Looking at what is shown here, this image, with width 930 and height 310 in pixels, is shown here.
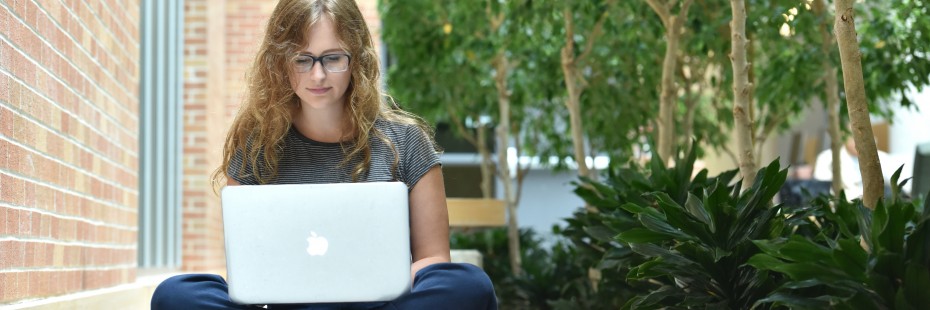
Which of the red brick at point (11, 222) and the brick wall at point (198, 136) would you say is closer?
the red brick at point (11, 222)

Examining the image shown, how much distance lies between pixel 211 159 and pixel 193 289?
570 centimetres

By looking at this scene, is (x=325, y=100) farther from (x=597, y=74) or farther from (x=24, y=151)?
(x=597, y=74)

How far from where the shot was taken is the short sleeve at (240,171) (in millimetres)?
2805

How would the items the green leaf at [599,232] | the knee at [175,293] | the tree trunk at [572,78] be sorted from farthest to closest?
the tree trunk at [572,78] → the green leaf at [599,232] → the knee at [175,293]

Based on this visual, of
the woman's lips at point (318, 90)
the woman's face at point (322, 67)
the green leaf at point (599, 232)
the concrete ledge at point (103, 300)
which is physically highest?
the woman's face at point (322, 67)

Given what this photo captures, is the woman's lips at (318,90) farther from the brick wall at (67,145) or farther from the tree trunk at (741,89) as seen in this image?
the tree trunk at (741,89)

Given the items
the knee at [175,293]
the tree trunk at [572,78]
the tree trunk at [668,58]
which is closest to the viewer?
the knee at [175,293]

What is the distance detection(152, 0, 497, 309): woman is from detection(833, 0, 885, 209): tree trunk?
3.21 ft

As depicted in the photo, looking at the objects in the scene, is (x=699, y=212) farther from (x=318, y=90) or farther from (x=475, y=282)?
(x=318, y=90)

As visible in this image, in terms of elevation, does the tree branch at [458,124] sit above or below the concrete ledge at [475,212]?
above


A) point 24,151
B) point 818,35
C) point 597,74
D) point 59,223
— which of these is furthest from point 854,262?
point 597,74

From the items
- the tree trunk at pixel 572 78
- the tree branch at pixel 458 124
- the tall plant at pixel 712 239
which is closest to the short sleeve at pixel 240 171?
the tall plant at pixel 712 239

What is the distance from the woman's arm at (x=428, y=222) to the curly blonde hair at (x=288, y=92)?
97 mm

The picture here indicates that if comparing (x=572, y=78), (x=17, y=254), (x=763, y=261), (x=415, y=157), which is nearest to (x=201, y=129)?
(x=572, y=78)
